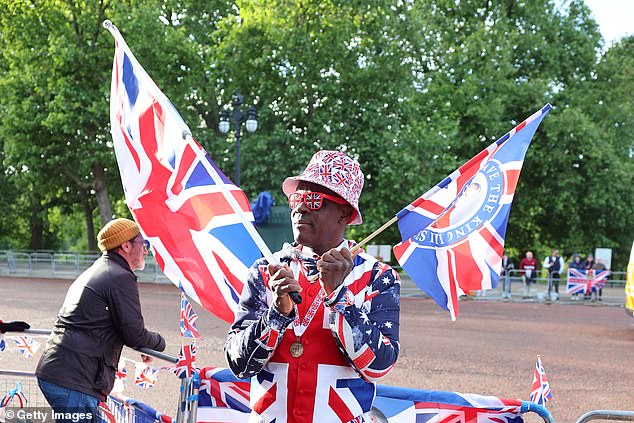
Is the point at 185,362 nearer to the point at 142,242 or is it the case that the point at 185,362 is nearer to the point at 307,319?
the point at 142,242

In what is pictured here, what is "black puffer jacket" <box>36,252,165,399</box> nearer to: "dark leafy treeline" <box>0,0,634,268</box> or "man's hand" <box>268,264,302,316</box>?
"man's hand" <box>268,264,302,316</box>

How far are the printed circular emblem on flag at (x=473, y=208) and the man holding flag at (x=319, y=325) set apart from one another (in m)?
1.89

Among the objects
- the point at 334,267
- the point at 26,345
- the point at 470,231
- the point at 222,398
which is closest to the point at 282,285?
the point at 334,267

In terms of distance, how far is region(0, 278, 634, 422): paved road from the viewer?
820 cm

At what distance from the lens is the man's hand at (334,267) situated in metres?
2.14

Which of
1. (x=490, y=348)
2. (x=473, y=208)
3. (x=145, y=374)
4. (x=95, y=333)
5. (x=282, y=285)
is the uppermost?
(x=473, y=208)

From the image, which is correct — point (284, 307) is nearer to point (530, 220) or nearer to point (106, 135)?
point (106, 135)

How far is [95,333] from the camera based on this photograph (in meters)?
3.64

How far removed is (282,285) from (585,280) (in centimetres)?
2233

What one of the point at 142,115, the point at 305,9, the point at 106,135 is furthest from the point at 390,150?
the point at 142,115

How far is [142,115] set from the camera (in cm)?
415

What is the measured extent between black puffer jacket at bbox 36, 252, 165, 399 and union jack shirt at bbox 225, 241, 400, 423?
4.63ft

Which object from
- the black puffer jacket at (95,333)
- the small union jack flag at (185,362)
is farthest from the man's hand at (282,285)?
the black puffer jacket at (95,333)

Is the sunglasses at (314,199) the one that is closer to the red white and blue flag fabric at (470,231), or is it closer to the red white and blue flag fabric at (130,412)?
the red white and blue flag fabric at (470,231)
